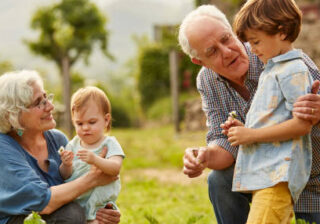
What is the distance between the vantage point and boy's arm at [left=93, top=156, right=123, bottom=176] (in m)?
2.92

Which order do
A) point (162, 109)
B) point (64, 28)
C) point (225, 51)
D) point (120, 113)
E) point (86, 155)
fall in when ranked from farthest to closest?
1. point (64, 28)
2. point (120, 113)
3. point (162, 109)
4. point (225, 51)
5. point (86, 155)

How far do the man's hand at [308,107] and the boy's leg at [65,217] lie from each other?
1.49m

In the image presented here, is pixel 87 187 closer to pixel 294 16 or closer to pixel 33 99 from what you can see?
pixel 33 99

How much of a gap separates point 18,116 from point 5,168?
13.4 inches

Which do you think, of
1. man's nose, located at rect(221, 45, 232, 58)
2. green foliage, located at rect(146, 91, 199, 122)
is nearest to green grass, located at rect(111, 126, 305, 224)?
man's nose, located at rect(221, 45, 232, 58)

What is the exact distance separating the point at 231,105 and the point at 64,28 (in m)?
28.0

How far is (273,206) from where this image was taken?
8.26 feet

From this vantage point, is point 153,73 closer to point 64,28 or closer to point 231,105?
point 64,28

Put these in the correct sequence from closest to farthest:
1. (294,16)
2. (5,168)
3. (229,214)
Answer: (294,16) < (5,168) < (229,214)

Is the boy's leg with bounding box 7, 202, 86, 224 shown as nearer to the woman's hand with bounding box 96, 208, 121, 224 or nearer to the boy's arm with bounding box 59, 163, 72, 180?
the woman's hand with bounding box 96, 208, 121, 224

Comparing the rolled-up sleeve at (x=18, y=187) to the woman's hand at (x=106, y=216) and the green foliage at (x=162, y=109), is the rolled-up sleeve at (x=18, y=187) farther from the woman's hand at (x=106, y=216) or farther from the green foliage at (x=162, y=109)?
the green foliage at (x=162, y=109)

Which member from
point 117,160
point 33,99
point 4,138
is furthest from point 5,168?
point 117,160

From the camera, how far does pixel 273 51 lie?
104 inches

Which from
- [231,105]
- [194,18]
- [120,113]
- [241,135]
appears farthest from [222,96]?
[120,113]
